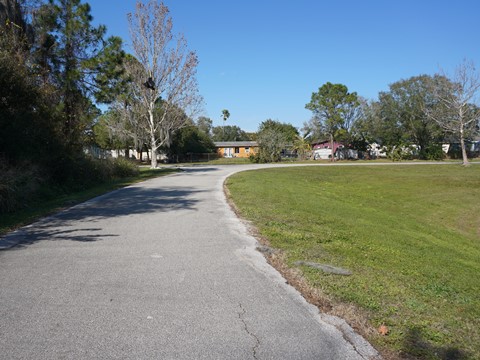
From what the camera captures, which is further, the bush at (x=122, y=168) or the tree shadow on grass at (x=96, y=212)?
the bush at (x=122, y=168)

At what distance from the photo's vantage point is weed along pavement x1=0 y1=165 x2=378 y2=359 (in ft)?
11.7

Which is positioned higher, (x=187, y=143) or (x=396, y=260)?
(x=187, y=143)

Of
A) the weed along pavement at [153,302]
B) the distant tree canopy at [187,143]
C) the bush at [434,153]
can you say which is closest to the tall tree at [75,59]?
the weed along pavement at [153,302]

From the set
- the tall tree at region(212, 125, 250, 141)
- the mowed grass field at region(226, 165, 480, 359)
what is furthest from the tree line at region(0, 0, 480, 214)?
the tall tree at region(212, 125, 250, 141)

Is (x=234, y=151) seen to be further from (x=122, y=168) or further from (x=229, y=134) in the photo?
(x=122, y=168)

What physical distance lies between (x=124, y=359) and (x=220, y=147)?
295 ft

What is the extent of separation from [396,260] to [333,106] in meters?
57.2

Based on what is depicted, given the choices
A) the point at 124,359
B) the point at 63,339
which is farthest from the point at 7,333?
the point at 124,359

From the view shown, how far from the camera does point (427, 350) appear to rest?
Result: 11.6 ft

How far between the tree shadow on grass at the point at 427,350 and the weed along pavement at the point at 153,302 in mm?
386

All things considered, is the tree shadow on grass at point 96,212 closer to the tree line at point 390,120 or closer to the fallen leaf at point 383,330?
the fallen leaf at point 383,330

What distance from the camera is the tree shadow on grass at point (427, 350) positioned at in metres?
3.47

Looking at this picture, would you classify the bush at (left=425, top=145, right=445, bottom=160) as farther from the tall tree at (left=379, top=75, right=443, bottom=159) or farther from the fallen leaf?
the fallen leaf

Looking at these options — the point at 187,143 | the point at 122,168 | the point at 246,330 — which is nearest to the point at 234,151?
the point at 187,143
